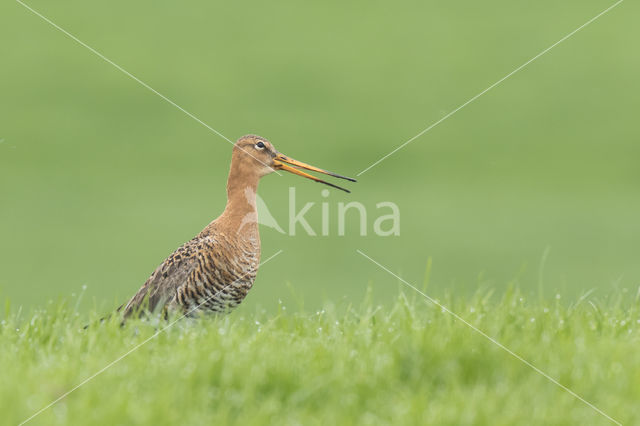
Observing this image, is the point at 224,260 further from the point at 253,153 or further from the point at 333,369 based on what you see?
the point at 333,369

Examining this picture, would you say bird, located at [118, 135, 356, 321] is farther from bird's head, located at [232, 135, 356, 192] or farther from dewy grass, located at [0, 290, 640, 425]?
dewy grass, located at [0, 290, 640, 425]

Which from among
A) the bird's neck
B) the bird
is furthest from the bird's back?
the bird's neck

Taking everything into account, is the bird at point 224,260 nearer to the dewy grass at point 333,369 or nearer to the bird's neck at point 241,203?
the bird's neck at point 241,203

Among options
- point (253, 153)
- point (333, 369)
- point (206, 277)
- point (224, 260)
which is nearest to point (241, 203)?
point (253, 153)

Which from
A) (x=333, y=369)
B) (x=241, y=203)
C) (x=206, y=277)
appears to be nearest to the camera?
(x=333, y=369)

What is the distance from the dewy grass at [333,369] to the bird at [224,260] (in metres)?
0.34

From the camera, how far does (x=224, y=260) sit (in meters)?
6.79

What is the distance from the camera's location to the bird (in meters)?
6.78

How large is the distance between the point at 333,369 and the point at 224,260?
1850mm

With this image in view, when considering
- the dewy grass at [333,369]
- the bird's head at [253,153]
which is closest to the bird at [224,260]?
the bird's head at [253,153]

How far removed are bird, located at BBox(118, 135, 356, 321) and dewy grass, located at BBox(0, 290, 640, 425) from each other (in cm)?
34

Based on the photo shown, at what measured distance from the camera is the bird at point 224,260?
22.2 ft

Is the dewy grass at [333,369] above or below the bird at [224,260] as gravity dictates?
below

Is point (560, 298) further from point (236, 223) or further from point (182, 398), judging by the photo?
point (182, 398)
